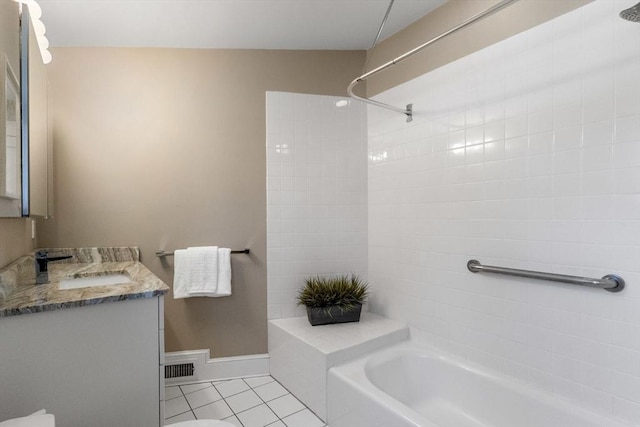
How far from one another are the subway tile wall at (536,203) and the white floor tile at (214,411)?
129 cm

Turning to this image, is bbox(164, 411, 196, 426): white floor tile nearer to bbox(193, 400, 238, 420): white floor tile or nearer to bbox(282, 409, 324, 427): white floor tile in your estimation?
bbox(193, 400, 238, 420): white floor tile

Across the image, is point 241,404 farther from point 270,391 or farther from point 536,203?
point 536,203

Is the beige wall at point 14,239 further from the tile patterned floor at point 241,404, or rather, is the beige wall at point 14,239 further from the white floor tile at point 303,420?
the white floor tile at point 303,420

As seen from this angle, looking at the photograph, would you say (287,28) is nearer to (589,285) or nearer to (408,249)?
(408,249)

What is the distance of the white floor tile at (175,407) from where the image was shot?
76.6 inches

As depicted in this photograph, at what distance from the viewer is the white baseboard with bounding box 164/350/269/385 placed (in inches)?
90.9

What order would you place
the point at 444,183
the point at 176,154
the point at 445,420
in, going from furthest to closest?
the point at 176,154 < the point at 444,183 < the point at 445,420

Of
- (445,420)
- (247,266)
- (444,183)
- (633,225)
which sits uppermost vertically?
(444,183)

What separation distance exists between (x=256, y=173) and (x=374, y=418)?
1714 millimetres

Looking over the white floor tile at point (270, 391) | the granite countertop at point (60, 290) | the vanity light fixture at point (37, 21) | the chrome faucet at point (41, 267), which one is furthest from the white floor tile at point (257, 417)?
the vanity light fixture at point (37, 21)

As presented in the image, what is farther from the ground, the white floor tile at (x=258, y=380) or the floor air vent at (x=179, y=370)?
the floor air vent at (x=179, y=370)

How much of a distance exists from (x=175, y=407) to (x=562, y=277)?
2.20 m

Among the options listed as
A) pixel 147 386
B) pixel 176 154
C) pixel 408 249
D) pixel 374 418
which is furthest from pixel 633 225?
pixel 176 154

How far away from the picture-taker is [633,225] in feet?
4.28
